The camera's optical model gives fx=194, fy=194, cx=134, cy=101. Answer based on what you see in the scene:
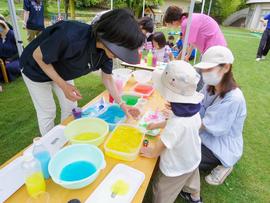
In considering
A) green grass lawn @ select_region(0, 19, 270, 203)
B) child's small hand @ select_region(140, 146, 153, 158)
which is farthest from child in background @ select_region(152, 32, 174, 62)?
child's small hand @ select_region(140, 146, 153, 158)

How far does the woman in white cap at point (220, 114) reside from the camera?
145 cm

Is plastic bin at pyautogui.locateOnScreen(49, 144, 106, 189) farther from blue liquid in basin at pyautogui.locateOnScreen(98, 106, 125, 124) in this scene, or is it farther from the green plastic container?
the green plastic container

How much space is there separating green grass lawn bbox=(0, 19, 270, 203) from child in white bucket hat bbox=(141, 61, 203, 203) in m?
0.52

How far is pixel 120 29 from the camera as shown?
3.34ft

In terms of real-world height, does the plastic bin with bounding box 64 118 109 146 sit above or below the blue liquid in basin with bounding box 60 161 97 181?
above

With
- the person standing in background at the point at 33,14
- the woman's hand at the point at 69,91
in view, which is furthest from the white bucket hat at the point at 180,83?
the person standing in background at the point at 33,14

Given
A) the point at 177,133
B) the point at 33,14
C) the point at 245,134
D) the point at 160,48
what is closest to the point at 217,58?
the point at 177,133

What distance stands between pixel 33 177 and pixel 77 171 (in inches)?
8.3

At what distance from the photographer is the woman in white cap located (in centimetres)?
145

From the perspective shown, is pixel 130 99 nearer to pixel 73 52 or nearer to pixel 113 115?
pixel 113 115

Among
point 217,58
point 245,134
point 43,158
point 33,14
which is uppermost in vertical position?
point 33,14

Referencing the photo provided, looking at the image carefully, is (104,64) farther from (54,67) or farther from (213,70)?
(213,70)

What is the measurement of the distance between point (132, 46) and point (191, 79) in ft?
1.23

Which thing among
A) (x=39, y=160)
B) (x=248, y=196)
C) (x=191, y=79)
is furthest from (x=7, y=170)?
(x=248, y=196)
